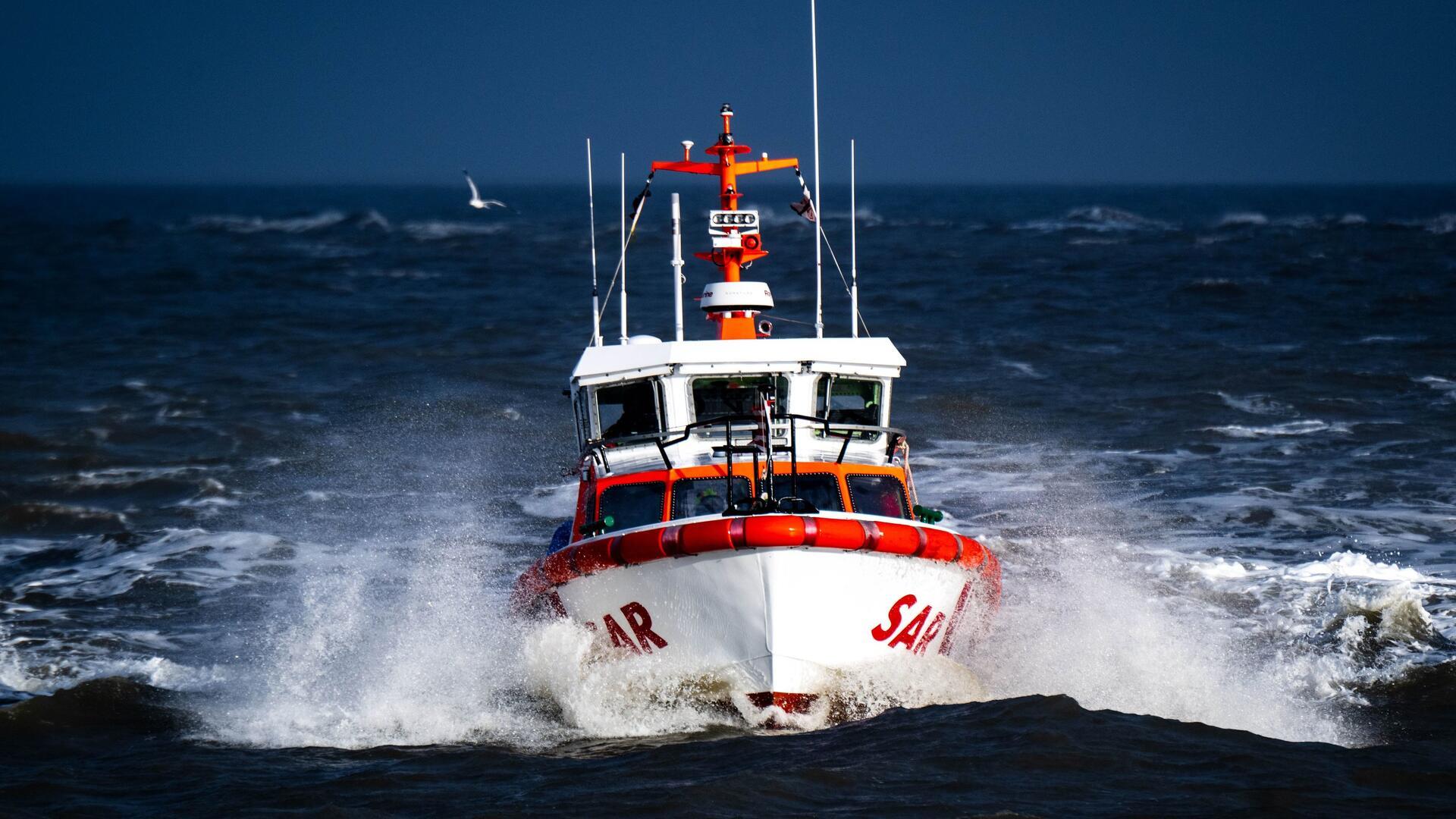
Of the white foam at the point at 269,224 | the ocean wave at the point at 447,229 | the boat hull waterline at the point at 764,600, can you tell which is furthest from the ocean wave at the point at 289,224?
the boat hull waterline at the point at 764,600

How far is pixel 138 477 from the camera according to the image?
1928cm

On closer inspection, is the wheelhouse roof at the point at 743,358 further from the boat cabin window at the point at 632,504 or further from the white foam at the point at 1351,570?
the white foam at the point at 1351,570

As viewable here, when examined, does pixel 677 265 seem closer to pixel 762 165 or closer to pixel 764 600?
pixel 762 165

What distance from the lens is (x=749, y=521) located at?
9008 mm

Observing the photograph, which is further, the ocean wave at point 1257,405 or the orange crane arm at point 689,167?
the ocean wave at point 1257,405

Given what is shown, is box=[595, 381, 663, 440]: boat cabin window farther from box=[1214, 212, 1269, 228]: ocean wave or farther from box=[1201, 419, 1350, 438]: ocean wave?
box=[1214, 212, 1269, 228]: ocean wave

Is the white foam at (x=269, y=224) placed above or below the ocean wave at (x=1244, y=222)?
above

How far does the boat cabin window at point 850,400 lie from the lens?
11.0 meters

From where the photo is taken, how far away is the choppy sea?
28.0 feet

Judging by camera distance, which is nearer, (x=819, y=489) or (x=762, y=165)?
(x=819, y=489)

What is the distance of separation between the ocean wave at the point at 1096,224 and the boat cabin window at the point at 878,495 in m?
54.7

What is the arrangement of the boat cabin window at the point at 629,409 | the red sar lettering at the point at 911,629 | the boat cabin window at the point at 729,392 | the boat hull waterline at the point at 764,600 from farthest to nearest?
the boat cabin window at the point at 629,409 → the boat cabin window at the point at 729,392 → the red sar lettering at the point at 911,629 → the boat hull waterline at the point at 764,600

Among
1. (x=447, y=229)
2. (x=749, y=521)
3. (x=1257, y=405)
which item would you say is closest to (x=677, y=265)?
(x=749, y=521)

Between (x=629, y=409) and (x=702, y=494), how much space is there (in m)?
1.23
